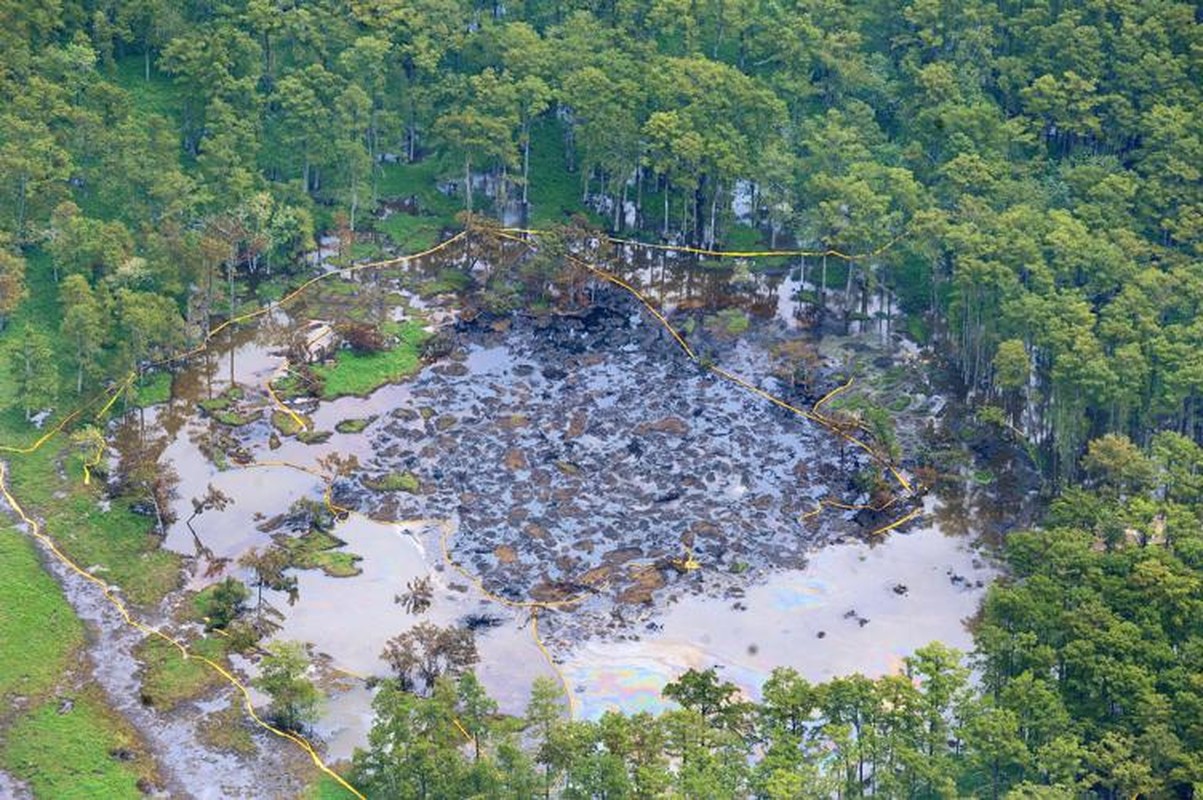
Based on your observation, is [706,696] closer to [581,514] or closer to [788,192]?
[581,514]

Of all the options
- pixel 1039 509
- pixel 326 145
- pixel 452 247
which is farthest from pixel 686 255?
pixel 1039 509

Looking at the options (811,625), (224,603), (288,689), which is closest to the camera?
(288,689)

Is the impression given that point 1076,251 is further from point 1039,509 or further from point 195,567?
point 195,567

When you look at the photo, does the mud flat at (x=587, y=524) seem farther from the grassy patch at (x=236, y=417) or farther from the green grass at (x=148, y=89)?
the green grass at (x=148, y=89)

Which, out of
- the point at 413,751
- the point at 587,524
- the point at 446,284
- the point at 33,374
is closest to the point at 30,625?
the point at 33,374

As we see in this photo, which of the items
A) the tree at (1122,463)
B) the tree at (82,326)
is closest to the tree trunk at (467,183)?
the tree at (82,326)

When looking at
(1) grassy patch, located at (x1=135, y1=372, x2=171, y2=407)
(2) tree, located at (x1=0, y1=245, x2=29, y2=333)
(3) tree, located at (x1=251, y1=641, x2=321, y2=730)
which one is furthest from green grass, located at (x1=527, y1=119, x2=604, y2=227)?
(3) tree, located at (x1=251, y1=641, x2=321, y2=730)
